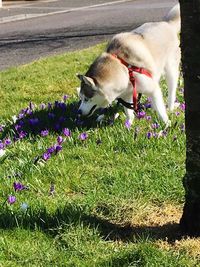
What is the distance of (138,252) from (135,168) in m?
1.33

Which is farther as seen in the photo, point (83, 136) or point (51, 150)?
point (83, 136)

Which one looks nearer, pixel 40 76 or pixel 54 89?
pixel 54 89

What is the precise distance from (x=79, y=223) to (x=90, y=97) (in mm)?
2401

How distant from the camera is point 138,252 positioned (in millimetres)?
3277

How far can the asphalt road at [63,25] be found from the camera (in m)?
12.1

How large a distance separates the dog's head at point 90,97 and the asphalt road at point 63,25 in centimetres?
500

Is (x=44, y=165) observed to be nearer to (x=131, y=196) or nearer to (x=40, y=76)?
(x=131, y=196)

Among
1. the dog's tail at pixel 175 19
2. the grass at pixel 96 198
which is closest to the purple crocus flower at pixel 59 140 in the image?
the grass at pixel 96 198

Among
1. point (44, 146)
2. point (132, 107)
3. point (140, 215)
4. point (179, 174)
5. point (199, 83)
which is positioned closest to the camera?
point (199, 83)

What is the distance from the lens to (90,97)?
5.83 meters

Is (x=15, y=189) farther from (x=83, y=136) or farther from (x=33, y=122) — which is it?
(x=33, y=122)

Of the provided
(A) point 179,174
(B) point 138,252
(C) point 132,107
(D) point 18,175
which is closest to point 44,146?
(D) point 18,175

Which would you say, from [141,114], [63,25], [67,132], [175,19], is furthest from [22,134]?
[63,25]

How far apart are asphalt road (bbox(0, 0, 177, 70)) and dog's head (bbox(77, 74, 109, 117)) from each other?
5.00 metres
